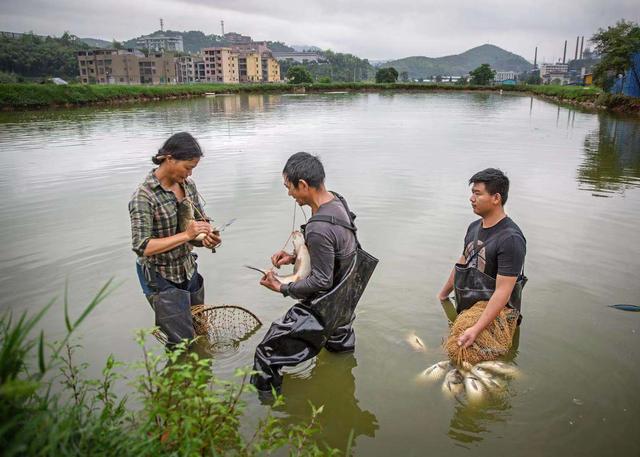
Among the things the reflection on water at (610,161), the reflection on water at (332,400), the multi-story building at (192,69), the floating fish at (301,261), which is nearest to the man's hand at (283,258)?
the floating fish at (301,261)

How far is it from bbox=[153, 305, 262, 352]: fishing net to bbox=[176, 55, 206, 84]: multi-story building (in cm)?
12980

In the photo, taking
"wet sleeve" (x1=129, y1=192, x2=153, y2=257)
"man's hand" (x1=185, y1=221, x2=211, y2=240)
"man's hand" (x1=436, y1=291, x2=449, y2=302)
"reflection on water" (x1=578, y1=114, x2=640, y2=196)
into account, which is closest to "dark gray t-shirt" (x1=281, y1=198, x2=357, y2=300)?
"man's hand" (x1=185, y1=221, x2=211, y2=240)

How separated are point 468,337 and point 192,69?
136 metres

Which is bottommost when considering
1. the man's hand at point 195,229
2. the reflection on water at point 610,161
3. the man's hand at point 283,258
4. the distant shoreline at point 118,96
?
the reflection on water at point 610,161

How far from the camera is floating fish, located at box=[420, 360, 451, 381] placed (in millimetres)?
3722

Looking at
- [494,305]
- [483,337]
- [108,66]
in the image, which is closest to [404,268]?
[483,337]

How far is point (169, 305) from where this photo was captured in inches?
131

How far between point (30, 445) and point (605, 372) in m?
4.06

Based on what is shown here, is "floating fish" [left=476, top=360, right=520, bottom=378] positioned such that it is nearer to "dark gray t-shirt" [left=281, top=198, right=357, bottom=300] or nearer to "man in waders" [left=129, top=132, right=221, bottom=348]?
"dark gray t-shirt" [left=281, top=198, right=357, bottom=300]

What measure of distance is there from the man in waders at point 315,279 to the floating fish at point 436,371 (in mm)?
974

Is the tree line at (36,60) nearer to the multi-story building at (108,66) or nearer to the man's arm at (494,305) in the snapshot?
the multi-story building at (108,66)

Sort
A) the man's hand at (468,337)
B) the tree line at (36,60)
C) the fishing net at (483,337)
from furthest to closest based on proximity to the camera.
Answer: the tree line at (36,60), the fishing net at (483,337), the man's hand at (468,337)

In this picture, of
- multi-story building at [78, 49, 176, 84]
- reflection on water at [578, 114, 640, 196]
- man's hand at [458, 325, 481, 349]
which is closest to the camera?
man's hand at [458, 325, 481, 349]

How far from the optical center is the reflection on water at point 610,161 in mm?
9953
